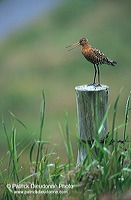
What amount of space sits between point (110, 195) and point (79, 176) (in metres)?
0.27

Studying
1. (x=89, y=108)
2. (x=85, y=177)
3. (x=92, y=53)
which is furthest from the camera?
(x=92, y=53)

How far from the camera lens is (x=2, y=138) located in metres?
7.72

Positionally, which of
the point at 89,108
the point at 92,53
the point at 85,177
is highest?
the point at 92,53

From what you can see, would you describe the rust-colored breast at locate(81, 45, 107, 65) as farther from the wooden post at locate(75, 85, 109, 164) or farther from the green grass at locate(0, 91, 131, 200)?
the green grass at locate(0, 91, 131, 200)

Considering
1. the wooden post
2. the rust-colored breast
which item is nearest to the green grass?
the wooden post

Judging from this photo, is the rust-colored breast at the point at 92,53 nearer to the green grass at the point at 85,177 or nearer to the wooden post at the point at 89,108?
the wooden post at the point at 89,108

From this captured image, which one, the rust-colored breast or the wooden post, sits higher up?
the rust-colored breast

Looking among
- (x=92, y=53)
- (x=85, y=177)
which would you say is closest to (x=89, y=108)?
(x=92, y=53)

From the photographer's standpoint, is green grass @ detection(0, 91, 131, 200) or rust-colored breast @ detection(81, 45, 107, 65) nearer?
green grass @ detection(0, 91, 131, 200)

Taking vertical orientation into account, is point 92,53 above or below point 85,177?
above

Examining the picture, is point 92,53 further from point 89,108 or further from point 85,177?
point 85,177

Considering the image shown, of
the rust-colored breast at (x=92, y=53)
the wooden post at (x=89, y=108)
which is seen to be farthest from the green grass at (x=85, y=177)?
the rust-colored breast at (x=92, y=53)

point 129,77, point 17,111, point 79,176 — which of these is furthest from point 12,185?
point 129,77

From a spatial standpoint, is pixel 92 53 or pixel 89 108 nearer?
pixel 89 108
